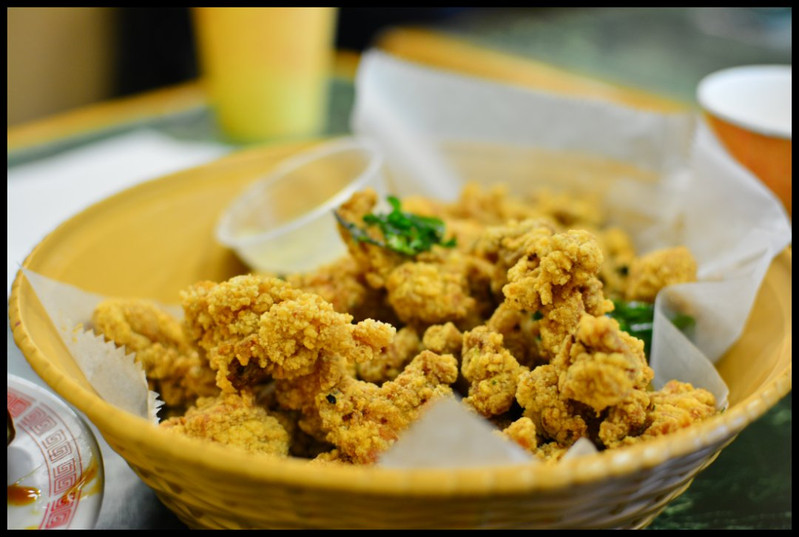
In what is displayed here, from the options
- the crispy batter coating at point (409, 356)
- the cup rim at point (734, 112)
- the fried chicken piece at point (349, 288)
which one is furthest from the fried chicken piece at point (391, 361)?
the cup rim at point (734, 112)

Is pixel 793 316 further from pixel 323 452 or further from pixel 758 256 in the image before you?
pixel 323 452

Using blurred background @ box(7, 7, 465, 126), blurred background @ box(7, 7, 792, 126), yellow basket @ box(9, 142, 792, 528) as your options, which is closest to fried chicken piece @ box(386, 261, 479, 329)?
yellow basket @ box(9, 142, 792, 528)

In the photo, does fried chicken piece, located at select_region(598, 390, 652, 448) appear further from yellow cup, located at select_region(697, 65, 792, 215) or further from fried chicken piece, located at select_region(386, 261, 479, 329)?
yellow cup, located at select_region(697, 65, 792, 215)

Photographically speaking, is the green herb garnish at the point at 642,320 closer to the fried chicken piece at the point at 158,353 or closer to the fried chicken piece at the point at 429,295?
the fried chicken piece at the point at 429,295

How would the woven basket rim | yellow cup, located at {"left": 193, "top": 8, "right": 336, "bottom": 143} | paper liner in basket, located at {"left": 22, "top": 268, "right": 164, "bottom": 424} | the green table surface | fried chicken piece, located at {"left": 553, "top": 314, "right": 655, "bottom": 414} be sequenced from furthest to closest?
yellow cup, located at {"left": 193, "top": 8, "right": 336, "bottom": 143}
the green table surface
paper liner in basket, located at {"left": 22, "top": 268, "right": 164, "bottom": 424}
fried chicken piece, located at {"left": 553, "top": 314, "right": 655, "bottom": 414}
the woven basket rim

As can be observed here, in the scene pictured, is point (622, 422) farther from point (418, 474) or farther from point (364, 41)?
point (364, 41)

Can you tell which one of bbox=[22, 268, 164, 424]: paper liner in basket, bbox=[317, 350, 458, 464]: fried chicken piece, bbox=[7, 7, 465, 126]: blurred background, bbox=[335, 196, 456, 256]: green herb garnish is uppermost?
bbox=[335, 196, 456, 256]: green herb garnish
